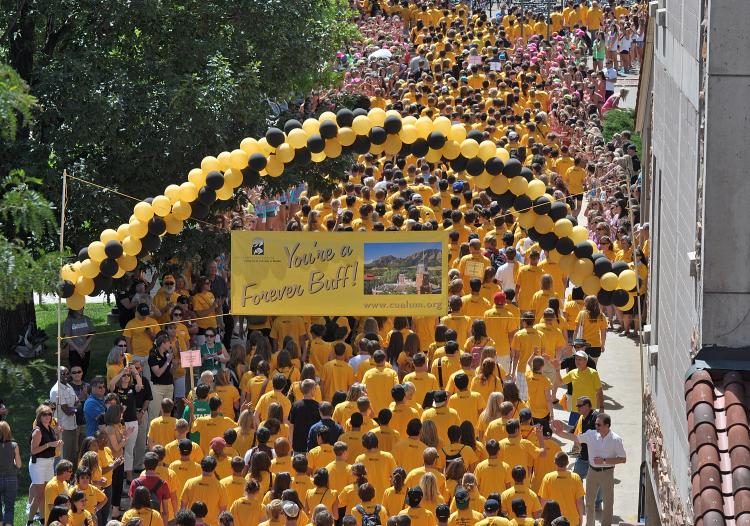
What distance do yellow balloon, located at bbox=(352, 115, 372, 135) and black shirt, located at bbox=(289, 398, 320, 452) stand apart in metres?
3.23

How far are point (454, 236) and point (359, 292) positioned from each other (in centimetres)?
466

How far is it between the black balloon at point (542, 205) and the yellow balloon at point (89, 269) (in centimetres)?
504

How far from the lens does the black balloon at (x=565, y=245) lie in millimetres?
16750

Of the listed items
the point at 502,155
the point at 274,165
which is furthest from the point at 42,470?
the point at 502,155

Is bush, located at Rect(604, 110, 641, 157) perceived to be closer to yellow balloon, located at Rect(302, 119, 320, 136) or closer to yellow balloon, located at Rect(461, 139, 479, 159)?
yellow balloon, located at Rect(461, 139, 479, 159)

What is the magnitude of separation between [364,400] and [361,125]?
11.6 ft

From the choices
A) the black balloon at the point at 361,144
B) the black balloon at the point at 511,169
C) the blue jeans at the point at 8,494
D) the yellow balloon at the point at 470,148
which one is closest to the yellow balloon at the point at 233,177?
the black balloon at the point at 361,144

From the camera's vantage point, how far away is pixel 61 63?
20219 mm

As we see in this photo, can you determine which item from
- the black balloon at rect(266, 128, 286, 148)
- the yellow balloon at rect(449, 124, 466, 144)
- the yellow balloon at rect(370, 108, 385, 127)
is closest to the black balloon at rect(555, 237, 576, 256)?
the yellow balloon at rect(449, 124, 466, 144)

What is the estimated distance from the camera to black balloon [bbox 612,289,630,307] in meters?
16.4

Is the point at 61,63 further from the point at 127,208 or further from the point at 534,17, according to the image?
the point at 534,17

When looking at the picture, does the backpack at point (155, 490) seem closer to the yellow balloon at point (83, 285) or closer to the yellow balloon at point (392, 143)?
the yellow balloon at point (83, 285)

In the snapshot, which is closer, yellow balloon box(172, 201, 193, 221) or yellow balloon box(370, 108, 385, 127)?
yellow balloon box(370, 108, 385, 127)

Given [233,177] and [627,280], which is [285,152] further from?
[627,280]
